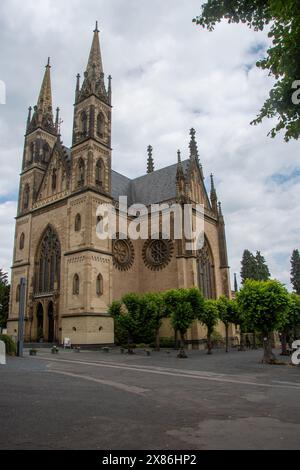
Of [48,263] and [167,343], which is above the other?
[48,263]

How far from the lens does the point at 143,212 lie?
143ft

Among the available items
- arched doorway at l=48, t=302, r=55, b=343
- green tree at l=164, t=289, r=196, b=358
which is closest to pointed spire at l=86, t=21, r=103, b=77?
arched doorway at l=48, t=302, r=55, b=343

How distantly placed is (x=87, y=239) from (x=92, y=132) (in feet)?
38.9

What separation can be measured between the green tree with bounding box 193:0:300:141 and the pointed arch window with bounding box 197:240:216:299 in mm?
33768

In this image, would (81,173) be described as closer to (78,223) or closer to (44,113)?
(78,223)

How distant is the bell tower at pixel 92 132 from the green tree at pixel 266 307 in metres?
19.6

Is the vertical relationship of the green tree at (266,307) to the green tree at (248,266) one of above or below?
below

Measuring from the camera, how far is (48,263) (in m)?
39.2

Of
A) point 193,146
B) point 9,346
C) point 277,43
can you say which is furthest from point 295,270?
point 277,43

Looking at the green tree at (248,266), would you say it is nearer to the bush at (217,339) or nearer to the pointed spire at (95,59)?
the bush at (217,339)

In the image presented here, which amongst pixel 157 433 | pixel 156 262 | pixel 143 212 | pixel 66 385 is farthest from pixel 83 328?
pixel 157 433

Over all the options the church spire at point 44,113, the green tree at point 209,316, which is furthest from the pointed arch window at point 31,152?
the green tree at point 209,316

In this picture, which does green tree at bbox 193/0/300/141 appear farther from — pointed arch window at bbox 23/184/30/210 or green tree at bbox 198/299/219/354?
pointed arch window at bbox 23/184/30/210

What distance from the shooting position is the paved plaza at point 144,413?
593 cm
